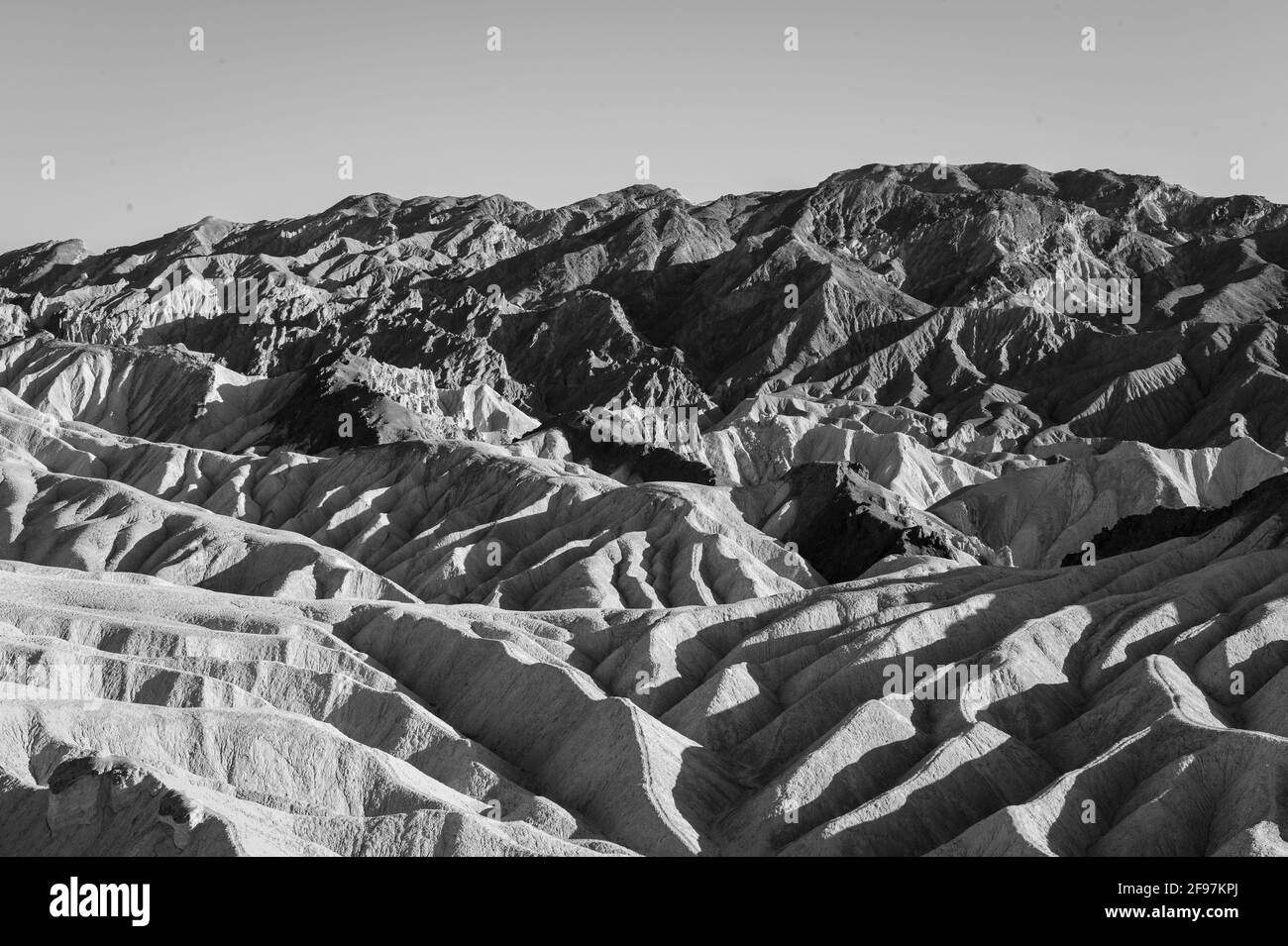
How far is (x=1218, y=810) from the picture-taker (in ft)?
173

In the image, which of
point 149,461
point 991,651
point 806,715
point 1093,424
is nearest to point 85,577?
point 806,715

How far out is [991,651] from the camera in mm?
67938

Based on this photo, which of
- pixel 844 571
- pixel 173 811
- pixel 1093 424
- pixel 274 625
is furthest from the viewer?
pixel 1093 424

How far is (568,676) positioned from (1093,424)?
12023 cm

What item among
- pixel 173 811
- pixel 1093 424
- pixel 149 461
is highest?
pixel 173 811

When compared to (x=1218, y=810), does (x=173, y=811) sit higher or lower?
higher
